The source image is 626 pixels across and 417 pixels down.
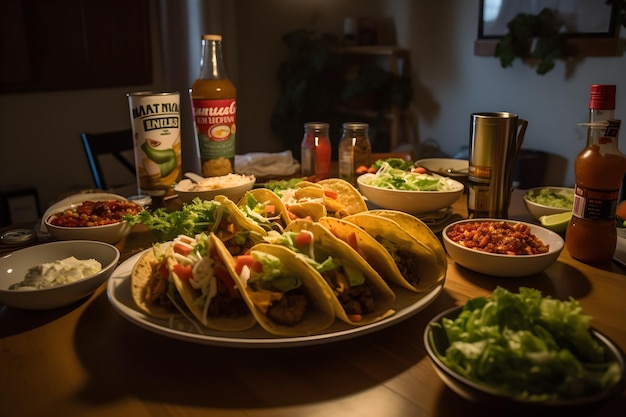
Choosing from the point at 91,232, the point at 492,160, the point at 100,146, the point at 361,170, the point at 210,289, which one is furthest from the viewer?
the point at 100,146

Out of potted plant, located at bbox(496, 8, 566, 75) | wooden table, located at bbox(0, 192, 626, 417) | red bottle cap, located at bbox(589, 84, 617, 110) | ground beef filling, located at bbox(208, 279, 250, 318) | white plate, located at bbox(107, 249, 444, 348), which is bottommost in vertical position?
wooden table, located at bbox(0, 192, 626, 417)

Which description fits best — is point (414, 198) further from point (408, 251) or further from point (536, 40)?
point (536, 40)

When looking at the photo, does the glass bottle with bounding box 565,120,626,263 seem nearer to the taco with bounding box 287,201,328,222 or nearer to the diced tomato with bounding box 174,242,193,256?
the taco with bounding box 287,201,328,222

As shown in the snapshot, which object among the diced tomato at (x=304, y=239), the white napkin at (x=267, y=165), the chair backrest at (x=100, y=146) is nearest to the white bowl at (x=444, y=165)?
the white napkin at (x=267, y=165)

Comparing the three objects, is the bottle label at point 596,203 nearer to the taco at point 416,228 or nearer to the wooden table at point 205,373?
the wooden table at point 205,373

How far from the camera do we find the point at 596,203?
4.55 feet

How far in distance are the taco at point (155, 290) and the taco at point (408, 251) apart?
0.44 m

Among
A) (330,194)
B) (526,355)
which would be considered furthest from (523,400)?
(330,194)

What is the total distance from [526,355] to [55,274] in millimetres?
964

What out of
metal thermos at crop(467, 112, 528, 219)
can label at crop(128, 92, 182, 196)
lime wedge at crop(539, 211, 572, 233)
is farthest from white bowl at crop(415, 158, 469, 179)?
can label at crop(128, 92, 182, 196)

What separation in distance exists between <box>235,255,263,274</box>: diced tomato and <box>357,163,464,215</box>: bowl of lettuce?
0.73 metres

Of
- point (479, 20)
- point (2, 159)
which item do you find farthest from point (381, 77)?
point (2, 159)

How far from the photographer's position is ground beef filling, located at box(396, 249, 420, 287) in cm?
122

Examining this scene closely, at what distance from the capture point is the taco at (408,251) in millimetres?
1218
